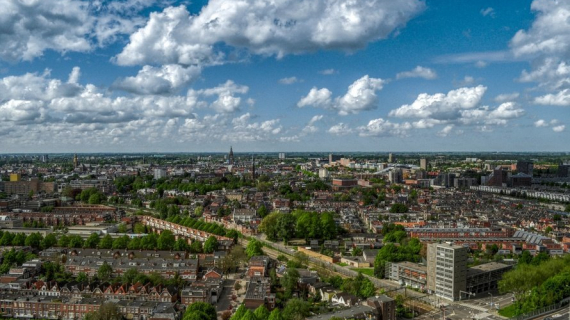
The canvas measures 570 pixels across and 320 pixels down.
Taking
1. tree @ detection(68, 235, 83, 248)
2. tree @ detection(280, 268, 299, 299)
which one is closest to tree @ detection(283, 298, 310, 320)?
tree @ detection(280, 268, 299, 299)

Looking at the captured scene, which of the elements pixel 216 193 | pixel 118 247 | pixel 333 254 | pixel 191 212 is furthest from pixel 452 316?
pixel 216 193

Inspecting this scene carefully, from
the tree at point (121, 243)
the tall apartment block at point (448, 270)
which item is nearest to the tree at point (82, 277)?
the tree at point (121, 243)

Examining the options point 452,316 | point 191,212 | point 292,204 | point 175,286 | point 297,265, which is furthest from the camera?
point 292,204

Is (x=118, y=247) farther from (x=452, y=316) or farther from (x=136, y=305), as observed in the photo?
(x=452, y=316)

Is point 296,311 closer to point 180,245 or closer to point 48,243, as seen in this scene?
point 180,245

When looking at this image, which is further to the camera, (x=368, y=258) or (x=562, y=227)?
(x=562, y=227)

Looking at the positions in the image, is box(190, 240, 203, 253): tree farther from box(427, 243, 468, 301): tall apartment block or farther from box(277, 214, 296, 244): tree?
box(427, 243, 468, 301): tall apartment block

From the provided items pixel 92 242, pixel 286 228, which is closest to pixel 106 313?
pixel 92 242
